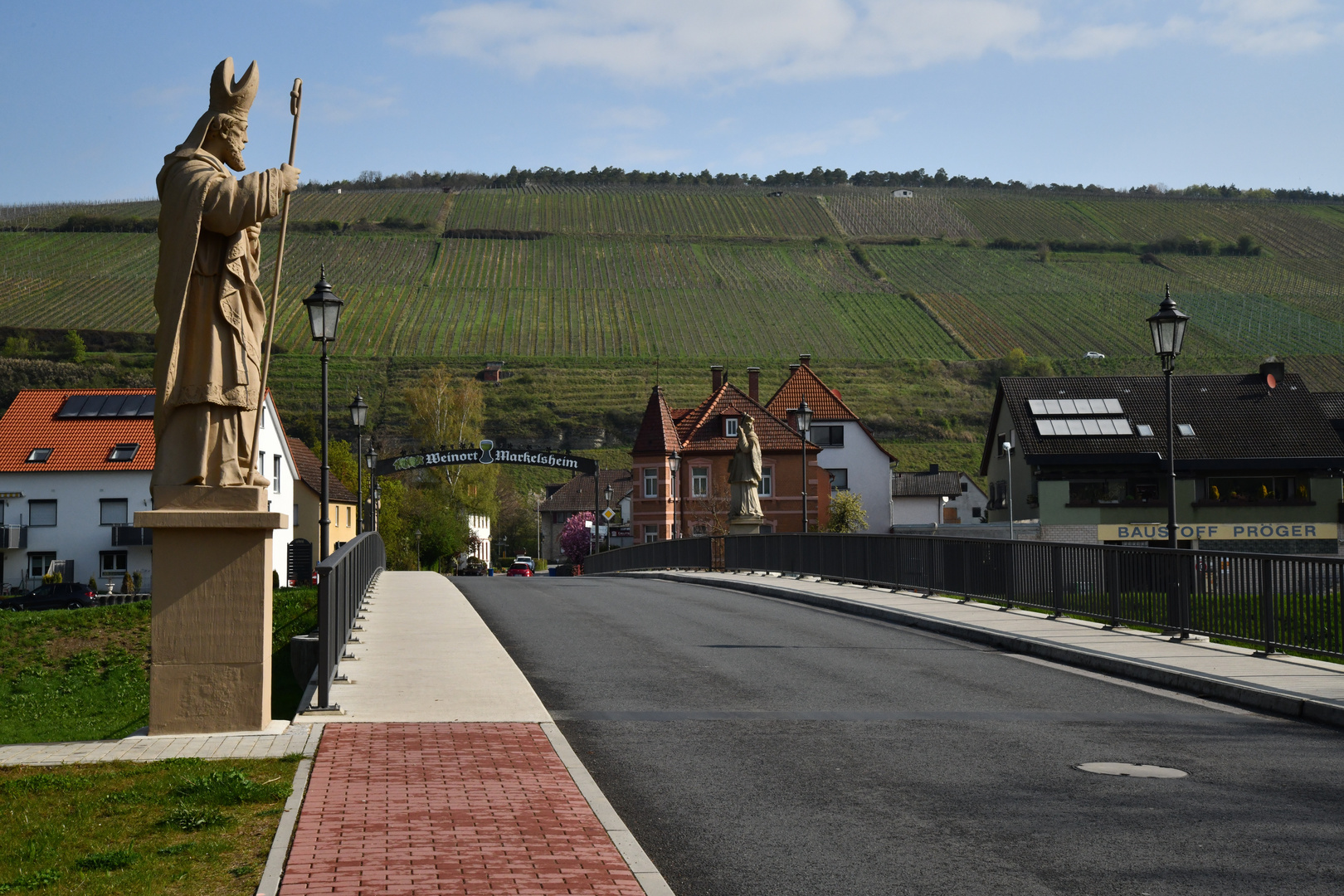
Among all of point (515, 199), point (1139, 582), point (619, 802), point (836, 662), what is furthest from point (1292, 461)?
point (515, 199)

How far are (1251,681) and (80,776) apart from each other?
9.38 meters

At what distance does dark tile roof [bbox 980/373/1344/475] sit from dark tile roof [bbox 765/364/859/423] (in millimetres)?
14565

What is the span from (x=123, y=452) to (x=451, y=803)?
181 ft

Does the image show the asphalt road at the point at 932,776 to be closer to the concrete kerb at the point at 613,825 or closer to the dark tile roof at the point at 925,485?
the concrete kerb at the point at 613,825

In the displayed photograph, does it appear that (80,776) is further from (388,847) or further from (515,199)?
(515,199)

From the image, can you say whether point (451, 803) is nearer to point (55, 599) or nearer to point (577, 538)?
point (55, 599)

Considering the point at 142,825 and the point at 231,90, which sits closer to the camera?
the point at 142,825

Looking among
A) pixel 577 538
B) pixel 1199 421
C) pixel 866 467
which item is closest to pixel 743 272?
pixel 577 538

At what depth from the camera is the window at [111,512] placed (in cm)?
5600

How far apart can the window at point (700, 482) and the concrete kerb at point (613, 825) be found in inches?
2527

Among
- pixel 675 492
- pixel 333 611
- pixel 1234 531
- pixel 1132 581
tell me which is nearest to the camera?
pixel 333 611

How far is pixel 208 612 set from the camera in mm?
8906

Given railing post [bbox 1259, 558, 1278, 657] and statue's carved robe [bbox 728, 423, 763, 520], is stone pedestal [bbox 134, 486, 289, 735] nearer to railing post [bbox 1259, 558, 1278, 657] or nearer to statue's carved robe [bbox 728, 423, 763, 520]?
railing post [bbox 1259, 558, 1278, 657]

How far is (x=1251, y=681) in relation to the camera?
445 inches
